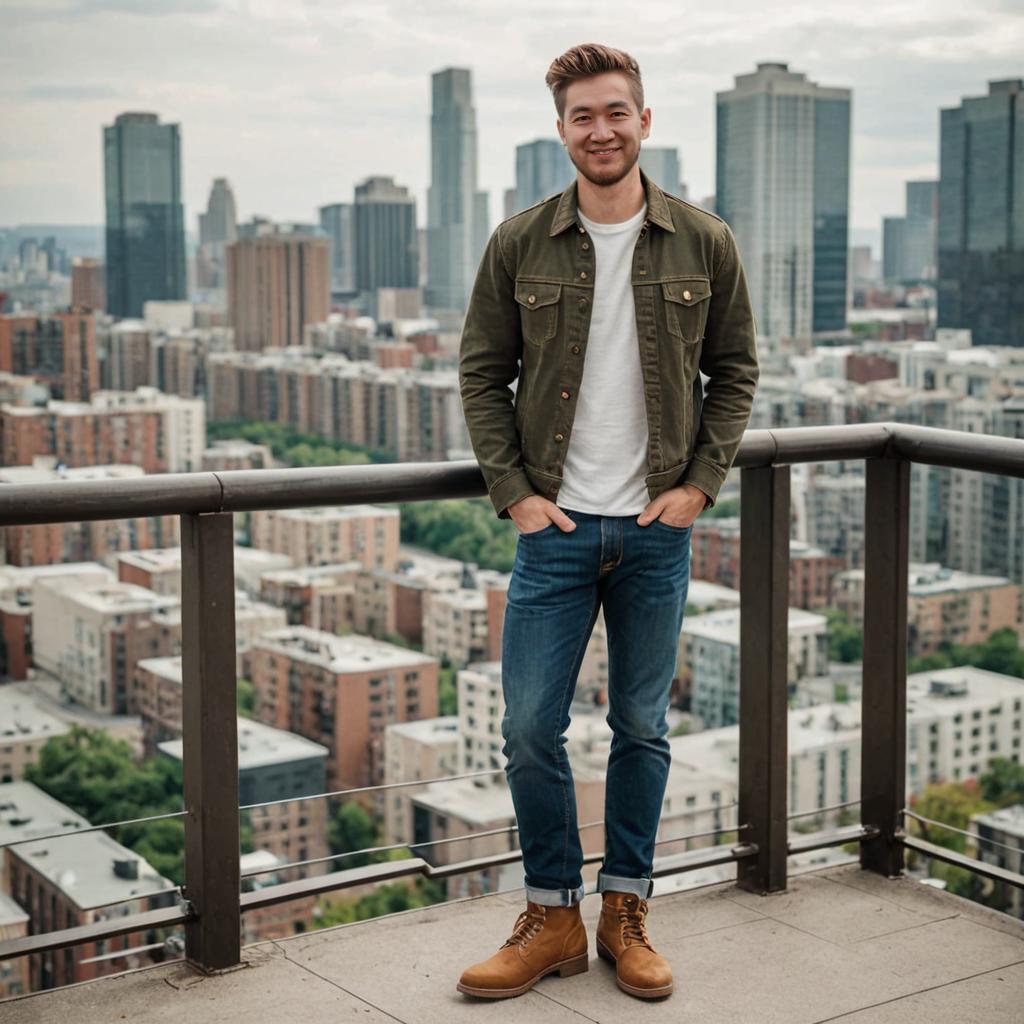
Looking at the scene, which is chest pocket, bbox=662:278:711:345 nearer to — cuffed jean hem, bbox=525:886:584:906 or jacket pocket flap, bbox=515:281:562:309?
jacket pocket flap, bbox=515:281:562:309

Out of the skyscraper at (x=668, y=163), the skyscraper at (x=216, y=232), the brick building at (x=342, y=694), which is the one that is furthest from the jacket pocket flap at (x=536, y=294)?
the skyscraper at (x=216, y=232)

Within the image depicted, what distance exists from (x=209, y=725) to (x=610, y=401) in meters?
0.75

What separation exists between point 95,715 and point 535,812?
2018cm

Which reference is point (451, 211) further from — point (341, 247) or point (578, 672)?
point (578, 672)

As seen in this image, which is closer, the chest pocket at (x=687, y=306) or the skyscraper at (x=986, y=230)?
the chest pocket at (x=687, y=306)

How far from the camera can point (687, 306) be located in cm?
207

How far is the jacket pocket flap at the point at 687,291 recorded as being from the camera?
6.74 feet

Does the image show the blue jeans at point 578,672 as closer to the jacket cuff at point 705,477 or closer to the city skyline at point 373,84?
the jacket cuff at point 705,477

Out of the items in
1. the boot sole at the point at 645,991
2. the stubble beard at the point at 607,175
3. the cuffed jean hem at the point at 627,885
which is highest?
the stubble beard at the point at 607,175

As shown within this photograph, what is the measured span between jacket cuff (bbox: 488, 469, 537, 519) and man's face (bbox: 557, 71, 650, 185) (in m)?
0.42

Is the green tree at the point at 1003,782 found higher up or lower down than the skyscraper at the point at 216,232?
lower down

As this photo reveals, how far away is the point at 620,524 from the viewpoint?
2070 millimetres

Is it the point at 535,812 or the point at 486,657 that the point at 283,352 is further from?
the point at 535,812

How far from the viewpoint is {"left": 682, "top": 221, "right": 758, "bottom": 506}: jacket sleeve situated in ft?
6.94
